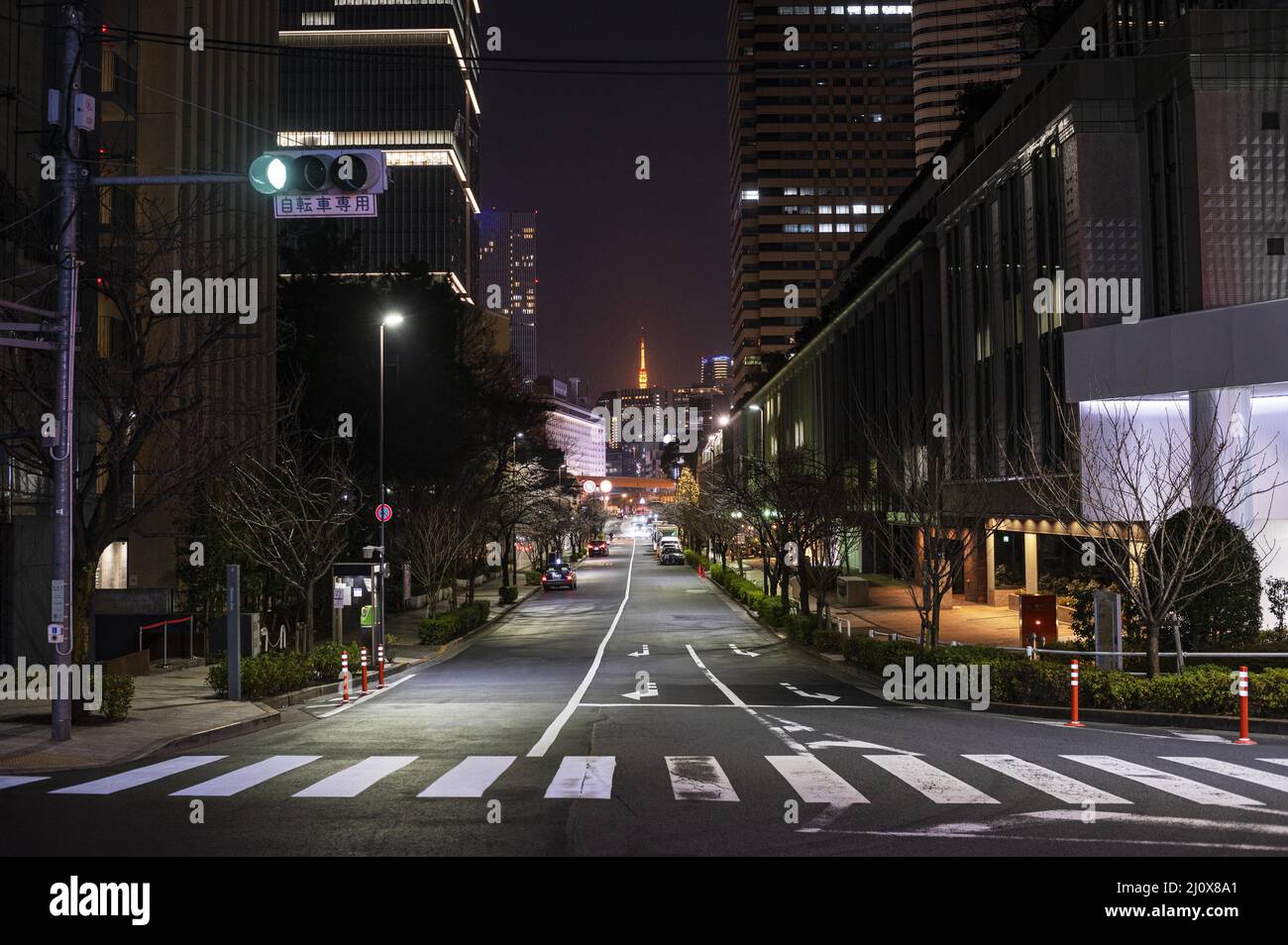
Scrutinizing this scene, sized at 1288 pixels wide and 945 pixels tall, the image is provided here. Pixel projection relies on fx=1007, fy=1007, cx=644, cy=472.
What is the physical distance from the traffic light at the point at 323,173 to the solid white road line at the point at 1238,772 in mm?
10644

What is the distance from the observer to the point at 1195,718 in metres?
15.3

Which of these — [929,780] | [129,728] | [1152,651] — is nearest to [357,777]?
[129,728]

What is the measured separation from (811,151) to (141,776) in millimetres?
142355

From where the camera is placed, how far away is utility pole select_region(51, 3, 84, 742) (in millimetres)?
13359

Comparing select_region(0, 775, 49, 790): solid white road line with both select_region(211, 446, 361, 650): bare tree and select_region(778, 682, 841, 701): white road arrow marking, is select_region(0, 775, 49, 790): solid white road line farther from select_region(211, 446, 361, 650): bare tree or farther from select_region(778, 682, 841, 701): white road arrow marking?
select_region(778, 682, 841, 701): white road arrow marking

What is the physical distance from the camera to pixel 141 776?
11.2 metres

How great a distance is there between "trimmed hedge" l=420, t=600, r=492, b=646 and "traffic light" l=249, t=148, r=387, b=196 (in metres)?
22.4

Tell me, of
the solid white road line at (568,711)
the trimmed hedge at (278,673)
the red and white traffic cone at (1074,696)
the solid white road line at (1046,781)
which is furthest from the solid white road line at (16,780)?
the red and white traffic cone at (1074,696)

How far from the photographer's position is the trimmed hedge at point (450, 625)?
3012cm

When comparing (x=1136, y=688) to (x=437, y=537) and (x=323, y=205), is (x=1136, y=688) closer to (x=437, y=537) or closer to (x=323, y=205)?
(x=323, y=205)

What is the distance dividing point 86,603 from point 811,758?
441 inches

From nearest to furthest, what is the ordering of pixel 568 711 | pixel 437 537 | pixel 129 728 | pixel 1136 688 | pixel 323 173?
pixel 323 173 → pixel 129 728 → pixel 1136 688 → pixel 568 711 → pixel 437 537

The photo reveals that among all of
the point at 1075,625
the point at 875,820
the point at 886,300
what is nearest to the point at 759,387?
the point at 886,300
